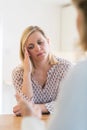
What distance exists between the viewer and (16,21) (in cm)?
385

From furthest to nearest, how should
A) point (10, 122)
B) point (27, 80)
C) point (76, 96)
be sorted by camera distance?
point (27, 80) → point (10, 122) → point (76, 96)

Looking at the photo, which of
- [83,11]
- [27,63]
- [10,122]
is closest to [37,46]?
[27,63]

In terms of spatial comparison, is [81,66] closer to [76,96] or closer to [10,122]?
[76,96]

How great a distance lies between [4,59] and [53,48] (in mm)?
904

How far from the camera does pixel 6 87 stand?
3.77 m

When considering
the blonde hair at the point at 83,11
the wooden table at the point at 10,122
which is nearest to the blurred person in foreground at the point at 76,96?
the blonde hair at the point at 83,11

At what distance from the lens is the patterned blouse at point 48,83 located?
5.88 ft

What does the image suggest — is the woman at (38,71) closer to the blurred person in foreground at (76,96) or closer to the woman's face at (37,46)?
the woman's face at (37,46)

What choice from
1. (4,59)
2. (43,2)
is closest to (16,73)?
(4,59)

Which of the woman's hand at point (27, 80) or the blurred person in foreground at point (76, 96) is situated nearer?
the blurred person in foreground at point (76, 96)

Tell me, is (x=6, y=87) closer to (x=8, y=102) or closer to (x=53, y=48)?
(x=8, y=102)

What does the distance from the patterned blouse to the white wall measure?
193cm

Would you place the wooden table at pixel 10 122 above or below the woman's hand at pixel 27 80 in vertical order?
below

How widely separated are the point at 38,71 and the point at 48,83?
12cm
